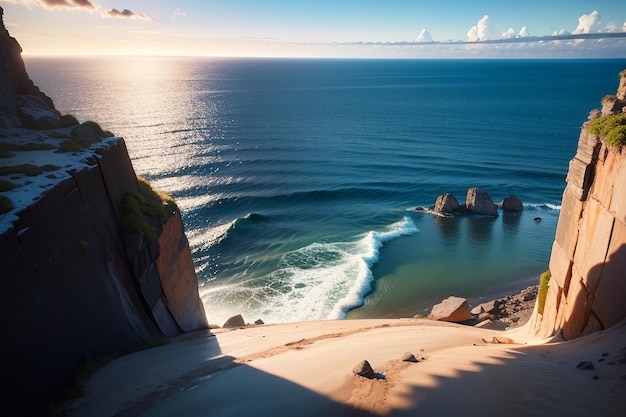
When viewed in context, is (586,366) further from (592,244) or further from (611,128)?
(611,128)

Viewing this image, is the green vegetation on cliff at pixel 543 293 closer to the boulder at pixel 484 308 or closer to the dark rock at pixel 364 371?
the boulder at pixel 484 308

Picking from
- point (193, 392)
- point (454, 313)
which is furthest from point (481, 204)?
point (193, 392)

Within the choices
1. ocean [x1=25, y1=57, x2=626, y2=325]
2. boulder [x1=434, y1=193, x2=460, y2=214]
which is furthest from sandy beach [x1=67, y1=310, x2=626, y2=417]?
boulder [x1=434, y1=193, x2=460, y2=214]

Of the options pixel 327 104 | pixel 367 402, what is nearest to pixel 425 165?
pixel 367 402

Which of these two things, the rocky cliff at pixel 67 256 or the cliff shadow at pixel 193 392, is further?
the rocky cliff at pixel 67 256

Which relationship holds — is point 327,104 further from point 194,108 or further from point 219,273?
point 219,273

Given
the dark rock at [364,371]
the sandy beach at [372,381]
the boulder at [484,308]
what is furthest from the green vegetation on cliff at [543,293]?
the dark rock at [364,371]
